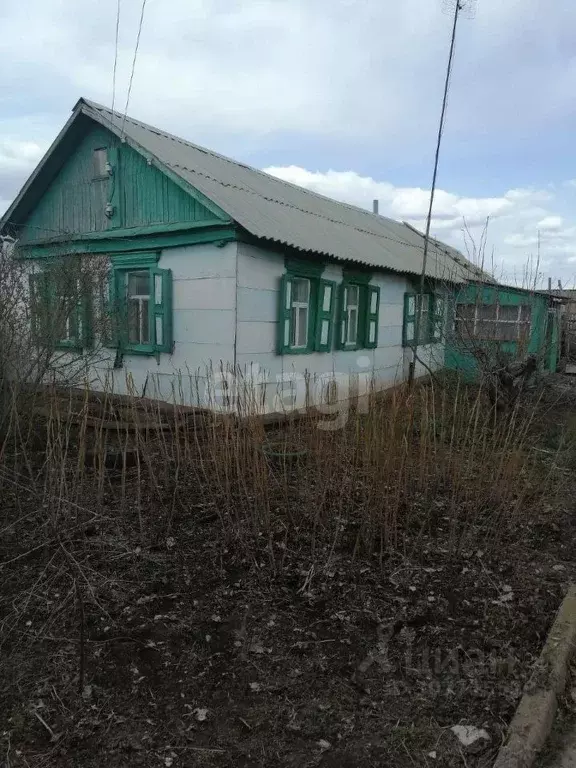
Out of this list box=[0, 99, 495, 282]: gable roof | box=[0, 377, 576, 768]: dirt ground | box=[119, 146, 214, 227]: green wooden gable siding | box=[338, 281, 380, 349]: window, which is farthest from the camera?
box=[338, 281, 380, 349]: window

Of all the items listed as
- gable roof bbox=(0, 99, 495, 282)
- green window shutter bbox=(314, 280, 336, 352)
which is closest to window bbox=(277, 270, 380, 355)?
green window shutter bbox=(314, 280, 336, 352)

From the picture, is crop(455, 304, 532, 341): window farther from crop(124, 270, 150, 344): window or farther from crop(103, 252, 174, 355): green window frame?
crop(124, 270, 150, 344): window

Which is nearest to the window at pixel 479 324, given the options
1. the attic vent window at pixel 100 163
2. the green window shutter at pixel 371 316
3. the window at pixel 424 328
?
the green window shutter at pixel 371 316

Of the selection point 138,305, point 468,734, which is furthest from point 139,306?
point 468,734

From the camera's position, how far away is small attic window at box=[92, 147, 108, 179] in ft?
26.0

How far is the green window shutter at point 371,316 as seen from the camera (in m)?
9.40

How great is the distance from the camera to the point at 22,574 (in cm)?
288

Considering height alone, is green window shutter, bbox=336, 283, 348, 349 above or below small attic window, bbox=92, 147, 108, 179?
below

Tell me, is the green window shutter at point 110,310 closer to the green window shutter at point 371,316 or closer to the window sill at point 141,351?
the window sill at point 141,351

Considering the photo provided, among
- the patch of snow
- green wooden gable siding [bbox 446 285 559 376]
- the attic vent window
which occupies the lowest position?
the patch of snow

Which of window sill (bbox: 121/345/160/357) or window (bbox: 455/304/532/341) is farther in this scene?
window sill (bbox: 121/345/160/357)

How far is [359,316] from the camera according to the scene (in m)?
9.33

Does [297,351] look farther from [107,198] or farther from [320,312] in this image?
[107,198]

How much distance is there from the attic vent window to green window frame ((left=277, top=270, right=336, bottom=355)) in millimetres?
3228
